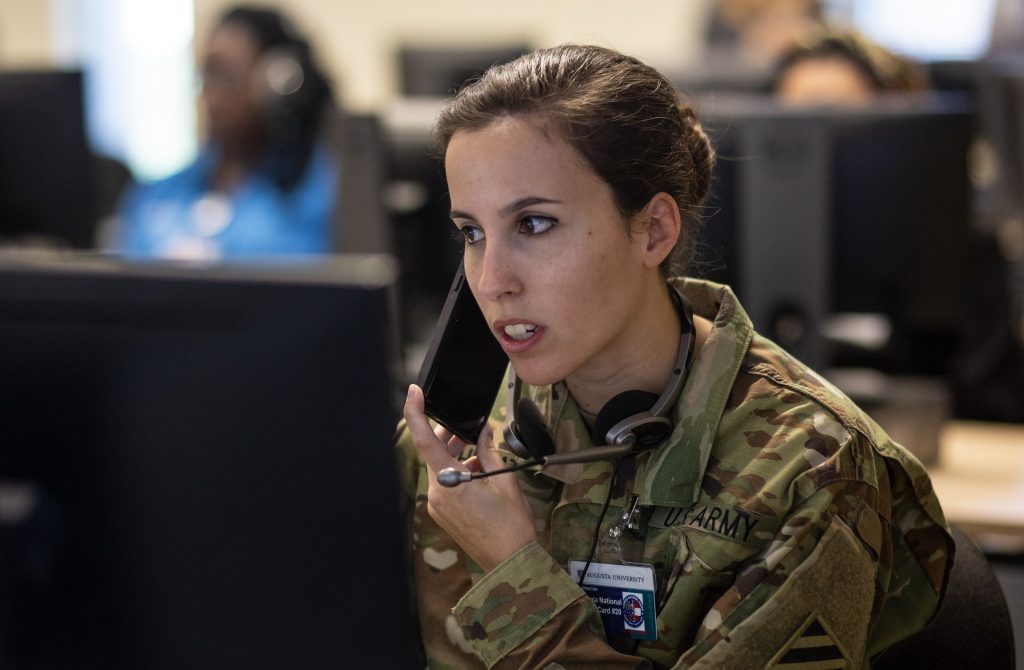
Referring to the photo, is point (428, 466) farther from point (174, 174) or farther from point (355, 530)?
point (174, 174)

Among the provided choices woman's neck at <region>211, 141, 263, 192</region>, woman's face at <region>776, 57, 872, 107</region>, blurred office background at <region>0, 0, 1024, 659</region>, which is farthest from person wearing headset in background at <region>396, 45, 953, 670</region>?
woman's neck at <region>211, 141, 263, 192</region>

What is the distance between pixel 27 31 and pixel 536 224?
19.3ft

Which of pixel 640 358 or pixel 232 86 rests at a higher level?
pixel 232 86

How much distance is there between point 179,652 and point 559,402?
0.64 metres

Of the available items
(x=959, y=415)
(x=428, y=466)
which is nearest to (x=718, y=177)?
(x=428, y=466)

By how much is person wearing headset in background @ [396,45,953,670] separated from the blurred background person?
60.1 inches

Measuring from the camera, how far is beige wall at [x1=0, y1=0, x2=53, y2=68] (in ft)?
20.4

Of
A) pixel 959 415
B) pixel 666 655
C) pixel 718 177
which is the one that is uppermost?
pixel 718 177

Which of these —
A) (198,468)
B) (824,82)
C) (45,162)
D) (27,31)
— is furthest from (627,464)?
(27,31)

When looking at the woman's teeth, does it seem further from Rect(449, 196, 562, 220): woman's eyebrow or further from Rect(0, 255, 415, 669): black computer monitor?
Rect(0, 255, 415, 669): black computer monitor

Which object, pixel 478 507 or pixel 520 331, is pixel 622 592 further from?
pixel 520 331

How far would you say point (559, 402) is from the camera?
4.14ft

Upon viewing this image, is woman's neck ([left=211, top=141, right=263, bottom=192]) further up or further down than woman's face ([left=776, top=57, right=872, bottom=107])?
further down

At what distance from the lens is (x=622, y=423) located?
3.75 feet
